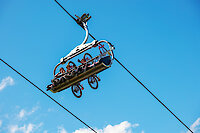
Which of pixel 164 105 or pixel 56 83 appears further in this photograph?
pixel 164 105

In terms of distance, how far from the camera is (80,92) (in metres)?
13.5

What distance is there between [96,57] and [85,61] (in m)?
0.68

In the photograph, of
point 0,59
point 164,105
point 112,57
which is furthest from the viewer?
point 164,105

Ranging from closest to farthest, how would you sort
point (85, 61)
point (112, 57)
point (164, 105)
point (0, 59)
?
point (0, 59)
point (112, 57)
point (85, 61)
point (164, 105)

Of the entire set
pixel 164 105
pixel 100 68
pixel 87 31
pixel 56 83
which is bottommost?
pixel 164 105

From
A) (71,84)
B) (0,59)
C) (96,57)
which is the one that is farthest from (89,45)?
(0,59)

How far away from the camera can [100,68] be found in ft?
38.9

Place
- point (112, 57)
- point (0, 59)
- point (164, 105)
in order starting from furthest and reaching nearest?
point (164, 105) → point (112, 57) → point (0, 59)

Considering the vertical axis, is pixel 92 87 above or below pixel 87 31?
below

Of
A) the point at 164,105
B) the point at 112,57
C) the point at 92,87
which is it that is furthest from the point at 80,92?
the point at 164,105

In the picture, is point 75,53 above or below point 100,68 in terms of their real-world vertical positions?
above

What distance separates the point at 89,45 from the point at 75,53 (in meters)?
0.62

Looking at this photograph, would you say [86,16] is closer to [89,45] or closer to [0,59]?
[89,45]

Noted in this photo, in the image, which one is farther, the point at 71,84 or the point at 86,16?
the point at 86,16
